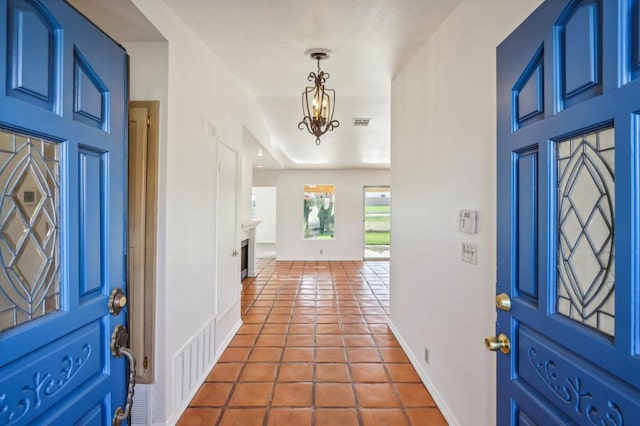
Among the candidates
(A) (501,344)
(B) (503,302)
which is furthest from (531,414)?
(B) (503,302)

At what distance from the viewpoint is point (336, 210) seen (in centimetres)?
907

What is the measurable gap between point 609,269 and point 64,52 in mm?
1561

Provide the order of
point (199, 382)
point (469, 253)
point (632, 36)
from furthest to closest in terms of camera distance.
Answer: point (199, 382) → point (469, 253) → point (632, 36)

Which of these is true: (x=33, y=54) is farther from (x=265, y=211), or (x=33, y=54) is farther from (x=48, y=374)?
(x=265, y=211)

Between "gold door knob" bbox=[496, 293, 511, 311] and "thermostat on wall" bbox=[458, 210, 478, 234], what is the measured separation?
0.68 meters

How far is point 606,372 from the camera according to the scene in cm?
73

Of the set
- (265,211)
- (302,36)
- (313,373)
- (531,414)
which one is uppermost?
(302,36)

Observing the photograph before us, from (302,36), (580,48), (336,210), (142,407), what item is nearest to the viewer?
(580,48)

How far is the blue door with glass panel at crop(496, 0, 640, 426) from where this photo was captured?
27.0 inches

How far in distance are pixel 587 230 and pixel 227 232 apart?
287cm

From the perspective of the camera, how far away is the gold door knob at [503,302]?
3.60ft

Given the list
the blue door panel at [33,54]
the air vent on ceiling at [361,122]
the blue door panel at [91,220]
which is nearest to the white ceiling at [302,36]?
the air vent on ceiling at [361,122]

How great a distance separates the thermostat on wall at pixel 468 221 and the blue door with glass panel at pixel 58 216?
1.67 metres

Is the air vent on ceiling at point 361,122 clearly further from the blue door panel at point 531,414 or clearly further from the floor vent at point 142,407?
the blue door panel at point 531,414
